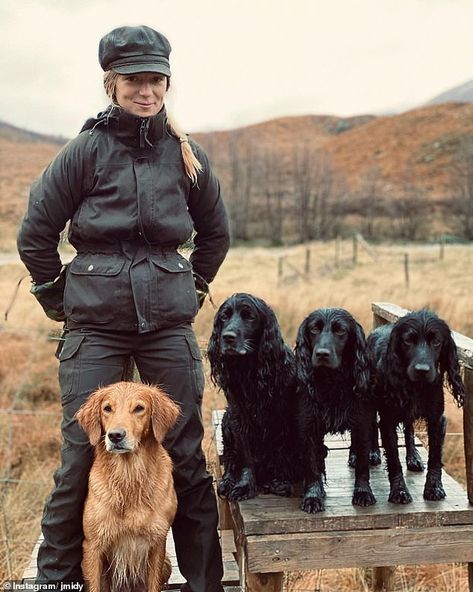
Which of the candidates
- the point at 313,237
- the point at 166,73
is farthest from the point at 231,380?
the point at 313,237

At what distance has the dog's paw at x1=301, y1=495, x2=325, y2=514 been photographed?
10.7ft

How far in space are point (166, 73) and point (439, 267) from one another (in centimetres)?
2235

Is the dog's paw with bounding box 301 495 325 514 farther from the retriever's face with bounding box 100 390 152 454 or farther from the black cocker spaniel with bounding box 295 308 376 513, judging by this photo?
the retriever's face with bounding box 100 390 152 454

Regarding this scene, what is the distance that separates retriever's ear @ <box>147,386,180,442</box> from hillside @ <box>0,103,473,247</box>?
4296cm

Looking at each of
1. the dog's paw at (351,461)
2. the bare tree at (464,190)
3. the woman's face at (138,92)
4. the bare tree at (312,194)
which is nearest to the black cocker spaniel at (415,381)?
the dog's paw at (351,461)

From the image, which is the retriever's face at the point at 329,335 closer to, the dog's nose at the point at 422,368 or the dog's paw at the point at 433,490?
the dog's nose at the point at 422,368

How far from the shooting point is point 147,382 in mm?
3523

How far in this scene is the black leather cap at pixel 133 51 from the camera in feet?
10.8

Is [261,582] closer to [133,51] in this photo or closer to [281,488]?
[281,488]

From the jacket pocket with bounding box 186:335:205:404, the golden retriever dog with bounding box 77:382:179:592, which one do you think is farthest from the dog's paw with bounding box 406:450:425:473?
the golden retriever dog with bounding box 77:382:179:592

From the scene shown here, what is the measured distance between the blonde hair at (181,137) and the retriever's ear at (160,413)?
1.14 m

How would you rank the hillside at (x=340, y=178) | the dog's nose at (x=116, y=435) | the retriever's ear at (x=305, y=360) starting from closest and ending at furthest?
the dog's nose at (x=116, y=435)
the retriever's ear at (x=305, y=360)
the hillside at (x=340, y=178)

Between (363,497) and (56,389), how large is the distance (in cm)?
767

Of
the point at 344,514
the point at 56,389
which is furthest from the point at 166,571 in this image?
the point at 56,389
